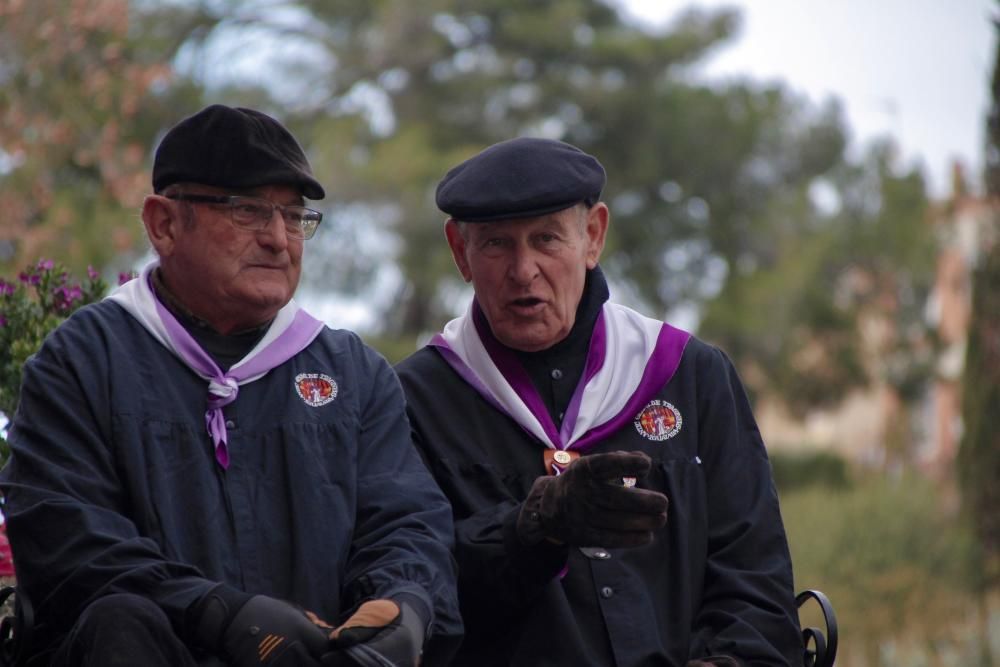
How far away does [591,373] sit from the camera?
4.24 m

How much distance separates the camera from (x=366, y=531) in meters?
3.68

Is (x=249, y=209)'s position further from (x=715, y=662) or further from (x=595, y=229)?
(x=715, y=662)

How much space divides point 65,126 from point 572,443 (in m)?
8.84

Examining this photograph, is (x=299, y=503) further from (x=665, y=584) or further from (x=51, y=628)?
(x=665, y=584)

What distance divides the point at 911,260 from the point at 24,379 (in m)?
22.2

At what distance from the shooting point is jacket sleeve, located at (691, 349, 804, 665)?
12.7 feet

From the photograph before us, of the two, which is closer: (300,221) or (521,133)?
(300,221)

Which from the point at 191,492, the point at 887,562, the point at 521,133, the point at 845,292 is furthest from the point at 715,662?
the point at 845,292

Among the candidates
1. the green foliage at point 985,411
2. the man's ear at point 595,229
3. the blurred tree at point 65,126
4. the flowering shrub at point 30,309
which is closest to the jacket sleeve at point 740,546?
the man's ear at point 595,229

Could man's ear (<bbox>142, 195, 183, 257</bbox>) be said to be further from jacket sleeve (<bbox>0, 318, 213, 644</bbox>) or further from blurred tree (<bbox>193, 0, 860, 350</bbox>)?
blurred tree (<bbox>193, 0, 860, 350</bbox>)

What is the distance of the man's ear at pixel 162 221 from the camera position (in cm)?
384

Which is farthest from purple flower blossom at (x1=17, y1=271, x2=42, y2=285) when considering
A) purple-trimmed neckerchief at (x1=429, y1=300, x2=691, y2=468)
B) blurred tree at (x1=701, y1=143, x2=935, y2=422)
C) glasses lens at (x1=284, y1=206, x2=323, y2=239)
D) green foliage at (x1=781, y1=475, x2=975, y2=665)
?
blurred tree at (x1=701, y1=143, x2=935, y2=422)

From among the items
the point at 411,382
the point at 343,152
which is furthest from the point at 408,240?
the point at 411,382

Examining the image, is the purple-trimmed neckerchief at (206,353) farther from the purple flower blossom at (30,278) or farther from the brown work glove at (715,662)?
the brown work glove at (715,662)
